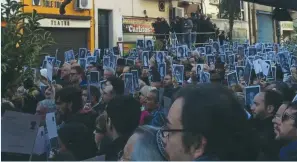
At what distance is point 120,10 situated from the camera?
25281 mm

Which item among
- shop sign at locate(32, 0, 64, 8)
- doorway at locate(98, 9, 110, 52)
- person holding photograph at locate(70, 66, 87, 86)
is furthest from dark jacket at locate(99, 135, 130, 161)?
doorway at locate(98, 9, 110, 52)

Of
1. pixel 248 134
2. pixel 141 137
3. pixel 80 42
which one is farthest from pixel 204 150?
pixel 80 42

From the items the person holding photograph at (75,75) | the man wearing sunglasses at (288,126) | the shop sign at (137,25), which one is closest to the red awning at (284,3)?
the man wearing sunglasses at (288,126)

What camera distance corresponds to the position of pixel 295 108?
368 centimetres

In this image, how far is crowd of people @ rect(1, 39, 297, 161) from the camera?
6.33ft

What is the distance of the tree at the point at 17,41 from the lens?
10.2 feet

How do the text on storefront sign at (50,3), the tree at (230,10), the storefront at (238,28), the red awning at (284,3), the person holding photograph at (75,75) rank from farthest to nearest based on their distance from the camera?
1. the storefront at (238,28)
2. the tree at (230,10)
3. the text on storefront sign at (50,3)
4. the person holding photograph at (75,75)
5. the red awning at (284,3)

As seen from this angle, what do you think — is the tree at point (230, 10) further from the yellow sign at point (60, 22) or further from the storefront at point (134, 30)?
the yellow sign at point (60, 22)

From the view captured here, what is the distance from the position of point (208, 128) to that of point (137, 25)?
2444cm

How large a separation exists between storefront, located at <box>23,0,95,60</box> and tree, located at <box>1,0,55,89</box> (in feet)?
58.7

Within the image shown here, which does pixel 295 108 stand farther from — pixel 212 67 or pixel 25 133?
pixel 212 67

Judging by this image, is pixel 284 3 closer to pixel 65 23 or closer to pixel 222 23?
pixel 65 23

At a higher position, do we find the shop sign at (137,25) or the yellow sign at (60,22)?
the shop sign at (137,25)

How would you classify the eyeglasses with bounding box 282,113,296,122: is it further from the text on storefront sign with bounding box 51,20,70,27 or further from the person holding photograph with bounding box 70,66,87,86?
the text on storefront sign with bounding box 51,20,70,27
